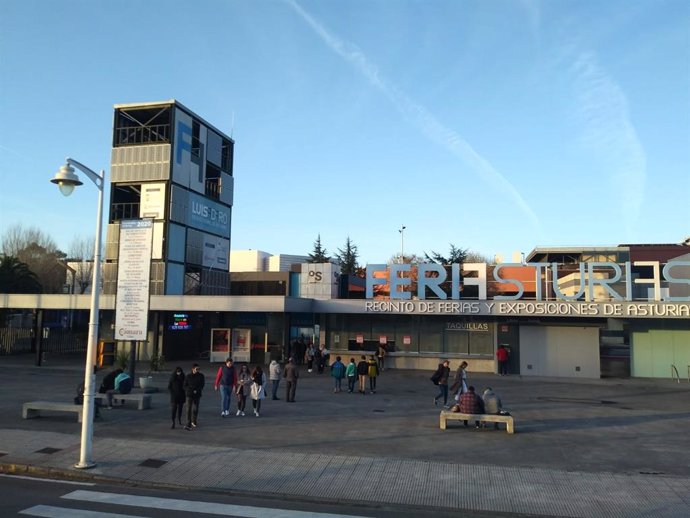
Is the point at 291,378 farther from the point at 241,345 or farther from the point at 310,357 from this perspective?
the point at 241,345

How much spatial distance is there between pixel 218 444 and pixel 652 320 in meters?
26.6

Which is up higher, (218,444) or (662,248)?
(662,248)

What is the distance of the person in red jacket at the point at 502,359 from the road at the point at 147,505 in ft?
73.3

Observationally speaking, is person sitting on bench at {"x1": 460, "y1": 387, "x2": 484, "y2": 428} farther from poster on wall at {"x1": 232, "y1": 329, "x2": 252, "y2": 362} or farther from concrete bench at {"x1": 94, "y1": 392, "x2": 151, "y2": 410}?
poster on wall at {"x1": 232, "y1": 329, "x2": 252, "y2": 362}

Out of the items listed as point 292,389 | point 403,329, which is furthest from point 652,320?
point 292,389

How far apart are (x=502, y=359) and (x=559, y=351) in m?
3.54

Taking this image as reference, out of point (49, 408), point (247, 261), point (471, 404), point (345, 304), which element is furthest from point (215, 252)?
point (247, 261)

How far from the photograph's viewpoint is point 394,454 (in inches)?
476

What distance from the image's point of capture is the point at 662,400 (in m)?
21.7

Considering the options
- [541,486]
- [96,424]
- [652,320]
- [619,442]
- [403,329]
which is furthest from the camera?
[403,329]

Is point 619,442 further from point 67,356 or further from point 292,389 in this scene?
point 67,356

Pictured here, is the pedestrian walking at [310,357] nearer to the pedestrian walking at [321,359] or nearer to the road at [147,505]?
the pedestrian walking at [321,359]

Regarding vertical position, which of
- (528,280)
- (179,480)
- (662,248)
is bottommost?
(179,480)

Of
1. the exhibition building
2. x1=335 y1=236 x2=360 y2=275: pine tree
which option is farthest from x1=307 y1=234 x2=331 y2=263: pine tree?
the exhibition building
